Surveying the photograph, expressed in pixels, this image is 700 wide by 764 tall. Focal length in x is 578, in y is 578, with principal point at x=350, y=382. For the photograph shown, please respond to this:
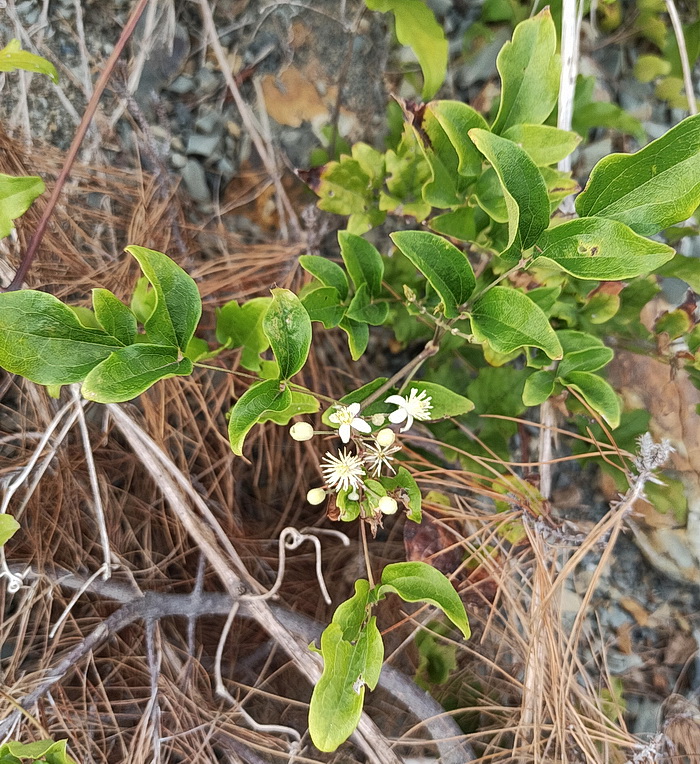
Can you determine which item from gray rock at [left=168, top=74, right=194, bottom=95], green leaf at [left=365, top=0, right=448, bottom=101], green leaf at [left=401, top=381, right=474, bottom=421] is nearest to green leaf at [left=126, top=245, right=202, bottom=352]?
green leaf at [left=401, top=381, right=474, bottom=421]

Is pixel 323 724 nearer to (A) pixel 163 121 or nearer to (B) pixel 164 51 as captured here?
(A) pixel 163 121

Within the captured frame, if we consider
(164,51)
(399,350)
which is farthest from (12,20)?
(399,350)

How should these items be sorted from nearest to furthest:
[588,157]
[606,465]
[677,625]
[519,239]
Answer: [519,239]
[606,465]
[677,625]
[588,157]

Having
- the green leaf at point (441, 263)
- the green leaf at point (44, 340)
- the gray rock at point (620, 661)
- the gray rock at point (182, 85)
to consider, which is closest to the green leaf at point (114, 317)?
the green leaf at point (44, 340)

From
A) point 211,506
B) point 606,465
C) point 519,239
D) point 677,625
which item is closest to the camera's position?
point 519,239

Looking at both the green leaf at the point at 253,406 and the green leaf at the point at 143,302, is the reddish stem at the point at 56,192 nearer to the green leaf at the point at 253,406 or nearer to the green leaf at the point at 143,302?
the green leaf at the point at 143,302

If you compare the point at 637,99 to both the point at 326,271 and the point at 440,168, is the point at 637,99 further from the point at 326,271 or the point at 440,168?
the point at 326,271
